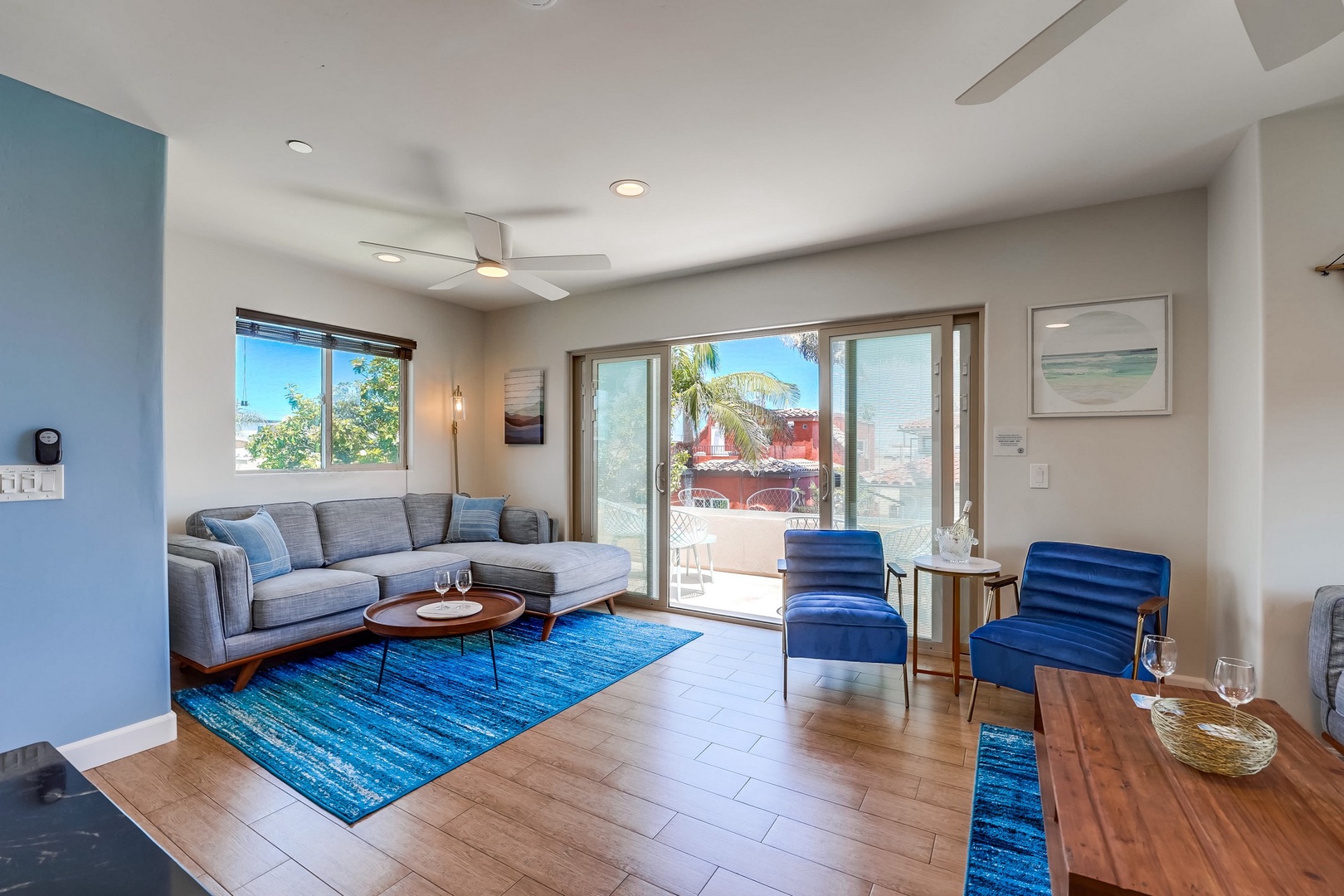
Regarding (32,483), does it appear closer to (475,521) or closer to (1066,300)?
(475,521)

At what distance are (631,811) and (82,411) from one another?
2.59 m

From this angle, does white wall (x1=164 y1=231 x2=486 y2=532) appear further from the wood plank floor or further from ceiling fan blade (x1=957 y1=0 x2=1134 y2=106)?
ceiling fan blade (x1=957 y1=0 x2=1134 y2=106)

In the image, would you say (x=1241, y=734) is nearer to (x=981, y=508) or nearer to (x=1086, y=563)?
(x=1086, y=563)

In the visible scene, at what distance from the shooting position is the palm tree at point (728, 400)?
689 centimetres

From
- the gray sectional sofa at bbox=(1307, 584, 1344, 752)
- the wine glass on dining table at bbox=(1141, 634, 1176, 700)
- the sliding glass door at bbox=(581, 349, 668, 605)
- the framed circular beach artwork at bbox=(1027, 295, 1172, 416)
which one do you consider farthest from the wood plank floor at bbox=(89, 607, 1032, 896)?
the sliding glass door at bbox=(581, 349, 668, 605)

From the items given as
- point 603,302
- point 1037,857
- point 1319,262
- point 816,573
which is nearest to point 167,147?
point 603,302

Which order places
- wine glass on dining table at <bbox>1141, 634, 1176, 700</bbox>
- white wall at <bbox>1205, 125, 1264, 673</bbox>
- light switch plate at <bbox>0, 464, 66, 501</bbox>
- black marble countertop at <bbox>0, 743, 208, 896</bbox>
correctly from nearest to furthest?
black marble countertop at <bbox>0, 743, 208, 896</bbox>, wine glass on dining table at <bbox>1141, 634, 1176, 700</bbox>, light switch plate at <bbox>0, 464, 66, 501</bbox>, white wall at <bbox>1205, 125, 1264, 673</bbox>

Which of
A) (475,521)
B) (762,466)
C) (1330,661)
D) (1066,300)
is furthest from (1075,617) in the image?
(475,521)

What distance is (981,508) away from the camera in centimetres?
356

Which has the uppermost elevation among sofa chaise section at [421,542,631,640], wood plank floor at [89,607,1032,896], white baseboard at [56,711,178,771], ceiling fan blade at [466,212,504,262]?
ceiling fan blade at [466,212,504,262]

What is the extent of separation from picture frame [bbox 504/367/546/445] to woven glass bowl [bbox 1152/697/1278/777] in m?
4.55

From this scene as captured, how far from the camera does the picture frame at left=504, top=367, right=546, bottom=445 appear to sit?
17.4ft

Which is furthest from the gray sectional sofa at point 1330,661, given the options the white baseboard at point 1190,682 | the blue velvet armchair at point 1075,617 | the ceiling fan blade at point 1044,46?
the ceiling fan blade at point 1044,46

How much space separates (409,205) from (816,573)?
3.12m
